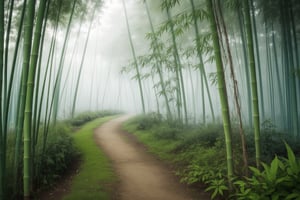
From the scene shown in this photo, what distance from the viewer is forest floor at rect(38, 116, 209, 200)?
2754 mm

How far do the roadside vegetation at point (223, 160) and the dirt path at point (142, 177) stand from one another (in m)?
0.21

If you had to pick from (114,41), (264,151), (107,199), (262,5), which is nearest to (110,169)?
(107,199)

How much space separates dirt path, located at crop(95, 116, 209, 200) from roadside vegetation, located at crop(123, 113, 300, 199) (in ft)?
0.68

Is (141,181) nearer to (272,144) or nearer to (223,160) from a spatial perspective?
(223,160)

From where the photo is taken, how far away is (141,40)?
10492 millimetres

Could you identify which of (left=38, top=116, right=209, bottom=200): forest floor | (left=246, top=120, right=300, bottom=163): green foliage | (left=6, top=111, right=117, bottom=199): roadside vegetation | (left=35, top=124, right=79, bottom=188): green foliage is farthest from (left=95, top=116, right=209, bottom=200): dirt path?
(left=246, top=120, right=300, bottom=163): green foliage

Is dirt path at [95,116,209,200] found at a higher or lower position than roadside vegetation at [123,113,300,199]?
lower

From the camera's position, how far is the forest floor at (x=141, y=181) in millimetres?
2754

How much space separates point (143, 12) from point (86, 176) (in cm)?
649

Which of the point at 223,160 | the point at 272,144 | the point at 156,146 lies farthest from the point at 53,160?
the point at 272,144

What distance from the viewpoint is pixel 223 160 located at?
11.1ft

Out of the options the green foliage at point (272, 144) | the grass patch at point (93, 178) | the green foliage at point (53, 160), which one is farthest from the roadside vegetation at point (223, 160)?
the green foliage at point (53, 160)

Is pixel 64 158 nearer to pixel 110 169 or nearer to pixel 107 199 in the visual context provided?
pixel 110 169

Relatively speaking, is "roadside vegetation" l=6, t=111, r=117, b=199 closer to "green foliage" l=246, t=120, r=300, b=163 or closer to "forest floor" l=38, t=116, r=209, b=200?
"forest floor" l=38, t=116, r=209, b=200
